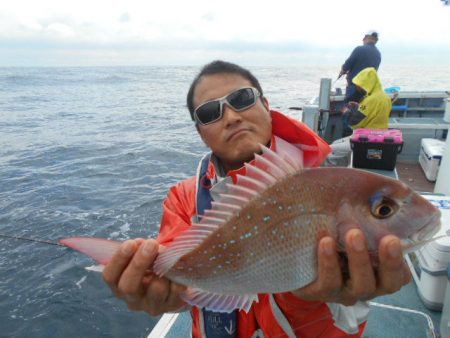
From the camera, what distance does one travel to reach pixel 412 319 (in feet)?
10.9

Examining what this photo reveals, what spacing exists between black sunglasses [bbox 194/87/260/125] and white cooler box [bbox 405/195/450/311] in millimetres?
2187

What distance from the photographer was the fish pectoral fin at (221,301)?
1508 millimetres

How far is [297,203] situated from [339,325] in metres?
0.95

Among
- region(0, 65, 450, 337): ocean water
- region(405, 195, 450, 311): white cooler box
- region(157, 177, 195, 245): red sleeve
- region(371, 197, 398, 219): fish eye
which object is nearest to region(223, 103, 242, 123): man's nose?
region(157, 177, 195, 245): red sleeve

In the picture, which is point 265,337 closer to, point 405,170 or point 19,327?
point 19,327

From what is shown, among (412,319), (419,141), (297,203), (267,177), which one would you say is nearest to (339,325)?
(297,203)

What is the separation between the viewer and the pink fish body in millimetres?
1309

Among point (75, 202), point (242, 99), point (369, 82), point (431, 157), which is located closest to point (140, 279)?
point (242, 99)

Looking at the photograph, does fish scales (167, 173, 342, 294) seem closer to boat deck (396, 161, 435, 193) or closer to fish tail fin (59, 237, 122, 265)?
fish tail fin (59, 237, 122, 265)

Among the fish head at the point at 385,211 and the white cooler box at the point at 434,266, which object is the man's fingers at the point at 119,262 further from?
the white cooler box at the point at 434,266

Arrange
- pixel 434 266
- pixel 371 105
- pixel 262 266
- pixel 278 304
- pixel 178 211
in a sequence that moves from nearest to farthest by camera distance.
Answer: pixel 262 266
pixel 278 304
pixel 178 211
pixel 434 266
pixel 371 105

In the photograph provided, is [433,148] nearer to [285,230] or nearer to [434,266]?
[434,266]

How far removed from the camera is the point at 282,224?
4.46 feet

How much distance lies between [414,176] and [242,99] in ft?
18.9
